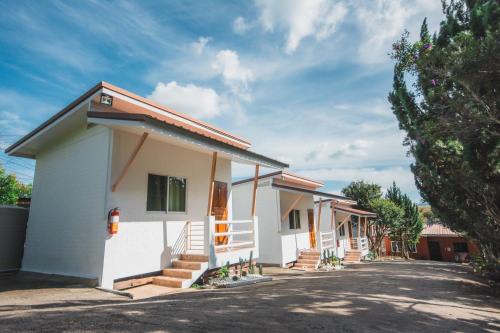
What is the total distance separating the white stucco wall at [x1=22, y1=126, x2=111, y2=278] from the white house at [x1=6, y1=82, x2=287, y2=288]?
0.03 m

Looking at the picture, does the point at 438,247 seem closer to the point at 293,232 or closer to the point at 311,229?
the point at 311,229

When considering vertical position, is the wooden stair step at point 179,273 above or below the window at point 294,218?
below

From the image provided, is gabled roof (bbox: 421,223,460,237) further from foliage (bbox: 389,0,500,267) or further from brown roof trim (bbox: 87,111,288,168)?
brown roof trim (bbox: 87,111,288,168)

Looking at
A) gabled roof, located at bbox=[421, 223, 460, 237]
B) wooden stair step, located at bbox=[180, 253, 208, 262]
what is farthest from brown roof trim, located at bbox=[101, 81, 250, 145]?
gabled roof, located at bbox=[421, 223, 460, 237]

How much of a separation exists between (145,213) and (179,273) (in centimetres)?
193

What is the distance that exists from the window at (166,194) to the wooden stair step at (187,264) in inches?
62.2

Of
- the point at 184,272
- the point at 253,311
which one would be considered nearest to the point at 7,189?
the point at 184,272

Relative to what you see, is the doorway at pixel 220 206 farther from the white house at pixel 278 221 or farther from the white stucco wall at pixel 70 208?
the white stucco wall at pixel 70 208

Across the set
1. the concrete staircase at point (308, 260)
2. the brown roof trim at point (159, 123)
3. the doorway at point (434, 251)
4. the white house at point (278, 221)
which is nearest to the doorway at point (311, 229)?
the white house at point (278, 221)

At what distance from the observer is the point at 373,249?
27.9 metres

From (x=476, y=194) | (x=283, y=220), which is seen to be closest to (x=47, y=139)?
(x=283, y=220)

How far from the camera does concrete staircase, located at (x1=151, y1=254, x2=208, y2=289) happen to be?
7.49 meters

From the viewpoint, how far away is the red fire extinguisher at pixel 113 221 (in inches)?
267

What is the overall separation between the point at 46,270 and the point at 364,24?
39.1 ft
